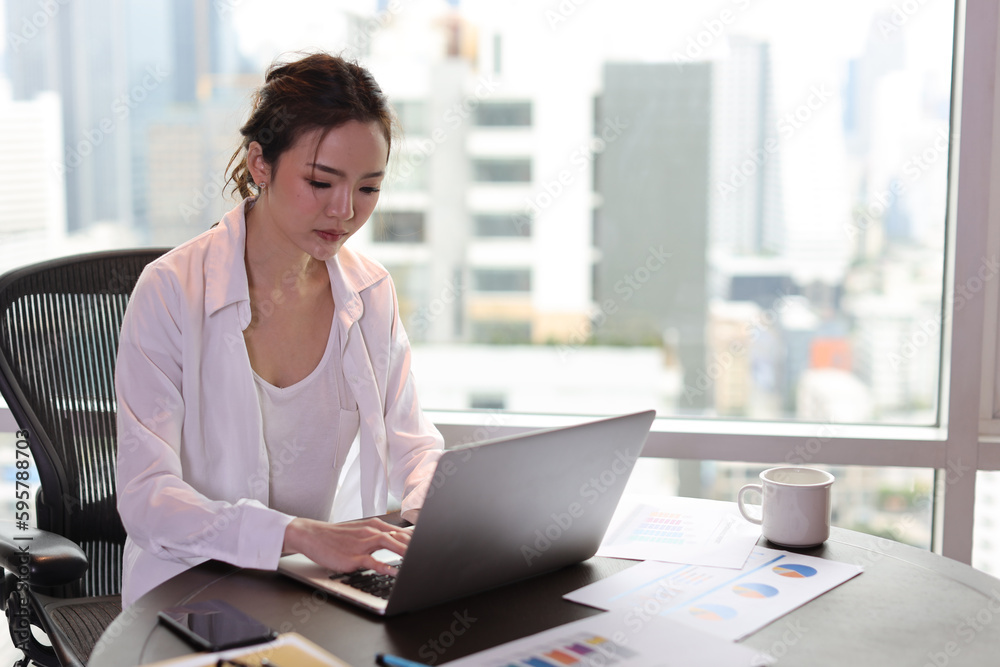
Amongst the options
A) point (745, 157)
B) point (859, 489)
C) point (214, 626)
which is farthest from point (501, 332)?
point (214, 626)

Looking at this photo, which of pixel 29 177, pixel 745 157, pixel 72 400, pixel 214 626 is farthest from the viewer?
pixel 29 177

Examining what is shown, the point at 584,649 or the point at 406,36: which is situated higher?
the point at 406,36

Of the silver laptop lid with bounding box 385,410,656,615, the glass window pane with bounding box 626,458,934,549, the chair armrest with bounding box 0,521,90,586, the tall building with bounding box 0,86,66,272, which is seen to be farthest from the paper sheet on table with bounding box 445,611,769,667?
the tall building with bounding box 0,86,66,272

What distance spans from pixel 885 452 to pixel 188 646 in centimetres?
163

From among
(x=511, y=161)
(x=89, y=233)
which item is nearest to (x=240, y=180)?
(x=511, y=161)

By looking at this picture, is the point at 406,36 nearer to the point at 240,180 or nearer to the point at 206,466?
the point at 240,180

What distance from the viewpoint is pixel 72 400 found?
63.7 inches

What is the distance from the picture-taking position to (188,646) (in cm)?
92

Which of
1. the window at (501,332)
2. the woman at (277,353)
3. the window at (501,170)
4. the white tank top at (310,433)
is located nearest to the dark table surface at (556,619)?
the woman at (277,353)

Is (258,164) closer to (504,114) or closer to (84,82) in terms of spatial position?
(504,114)

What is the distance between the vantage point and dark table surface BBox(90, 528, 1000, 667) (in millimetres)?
913

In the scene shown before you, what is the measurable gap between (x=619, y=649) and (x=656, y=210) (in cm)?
141

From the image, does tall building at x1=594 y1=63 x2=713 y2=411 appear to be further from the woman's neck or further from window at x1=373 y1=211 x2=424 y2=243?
the woman's neck

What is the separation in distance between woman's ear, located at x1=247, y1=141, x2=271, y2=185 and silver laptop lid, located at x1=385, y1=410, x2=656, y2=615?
0.82 metres
